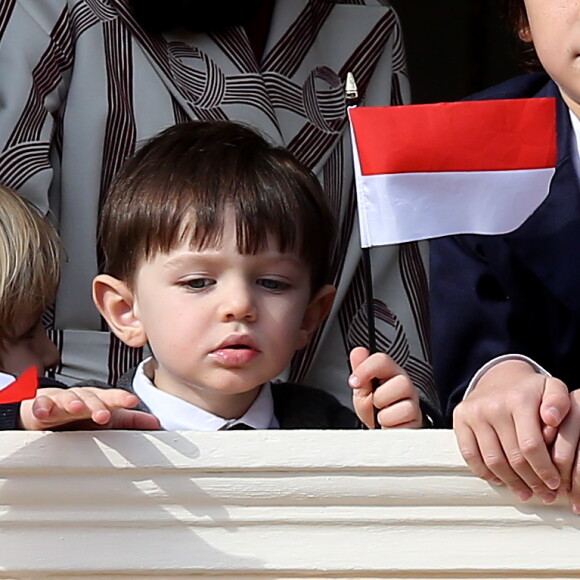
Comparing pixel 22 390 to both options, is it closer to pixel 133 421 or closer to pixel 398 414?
pixel 133 421

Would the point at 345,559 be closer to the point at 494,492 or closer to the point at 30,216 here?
the point at 494,492

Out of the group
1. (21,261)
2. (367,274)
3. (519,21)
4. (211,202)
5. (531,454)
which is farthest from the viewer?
(519,21)

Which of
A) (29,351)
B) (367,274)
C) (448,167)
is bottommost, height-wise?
(29,351)

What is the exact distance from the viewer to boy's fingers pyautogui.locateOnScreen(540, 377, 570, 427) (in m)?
1.42

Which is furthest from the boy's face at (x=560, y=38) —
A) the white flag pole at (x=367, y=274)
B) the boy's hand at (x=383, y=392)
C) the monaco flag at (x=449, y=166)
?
the boy's hand at (x=383, y=392)

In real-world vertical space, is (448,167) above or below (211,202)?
above

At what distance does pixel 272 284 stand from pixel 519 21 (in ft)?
2.03

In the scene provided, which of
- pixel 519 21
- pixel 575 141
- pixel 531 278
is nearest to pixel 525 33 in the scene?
pixel 519 21

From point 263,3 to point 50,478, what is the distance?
4.12 feet

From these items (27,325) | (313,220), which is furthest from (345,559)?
(27,325)

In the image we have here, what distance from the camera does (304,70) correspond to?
2.57 metres

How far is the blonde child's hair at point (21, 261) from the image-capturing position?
2139mm

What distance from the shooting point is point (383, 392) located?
1625 mm

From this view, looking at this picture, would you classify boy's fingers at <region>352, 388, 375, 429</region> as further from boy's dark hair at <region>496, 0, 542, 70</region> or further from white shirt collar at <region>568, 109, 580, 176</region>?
boy's dark hair at <region>496, 0, 542, 70</region>
